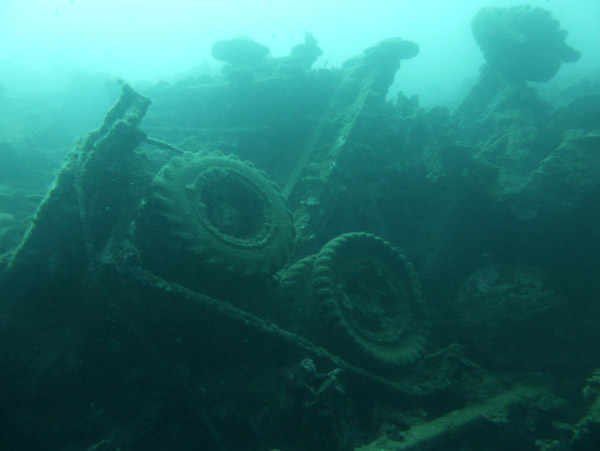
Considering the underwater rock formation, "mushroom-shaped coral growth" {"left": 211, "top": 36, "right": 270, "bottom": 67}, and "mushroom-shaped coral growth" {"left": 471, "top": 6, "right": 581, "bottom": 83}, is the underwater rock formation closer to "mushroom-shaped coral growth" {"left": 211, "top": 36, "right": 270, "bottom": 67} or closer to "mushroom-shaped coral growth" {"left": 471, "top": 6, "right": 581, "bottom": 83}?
"mushroom-shaped coral growth" {"left": 471, "top": 6, "right": 581, "bottom": 83}

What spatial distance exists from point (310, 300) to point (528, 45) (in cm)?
1454

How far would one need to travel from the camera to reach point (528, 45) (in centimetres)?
1261

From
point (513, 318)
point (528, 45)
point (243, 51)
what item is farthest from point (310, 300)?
point (243, 51)

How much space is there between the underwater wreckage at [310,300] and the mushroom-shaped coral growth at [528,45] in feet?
21.3

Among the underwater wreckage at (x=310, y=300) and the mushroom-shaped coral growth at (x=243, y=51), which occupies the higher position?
the mushroom-shaped coral growth at (x=243, y=51)

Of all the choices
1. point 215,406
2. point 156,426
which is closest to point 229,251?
point 215,406

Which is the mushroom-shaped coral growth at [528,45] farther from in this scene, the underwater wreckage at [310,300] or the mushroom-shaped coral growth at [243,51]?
the mushroom-shaped coral growth at [243,51]

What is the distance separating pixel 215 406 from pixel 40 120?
20.6 m

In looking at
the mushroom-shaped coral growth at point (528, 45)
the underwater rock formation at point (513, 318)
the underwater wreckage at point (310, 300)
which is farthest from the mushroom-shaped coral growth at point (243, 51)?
the underwater rock formation at point (513, 318)

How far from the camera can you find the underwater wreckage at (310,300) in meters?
3.40

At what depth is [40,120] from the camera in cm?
1723

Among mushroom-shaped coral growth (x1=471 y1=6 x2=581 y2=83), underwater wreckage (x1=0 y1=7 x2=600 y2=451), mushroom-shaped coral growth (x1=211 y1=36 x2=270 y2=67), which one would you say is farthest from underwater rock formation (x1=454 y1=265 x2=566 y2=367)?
mushroom-shaped coral growth (x1=211 y1=36 x2=270 y2=67)

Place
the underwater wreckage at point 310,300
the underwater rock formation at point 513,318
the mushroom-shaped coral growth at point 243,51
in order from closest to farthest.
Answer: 1. the underwater wreckage at point 310,300
2. the underwater rock formation at point 513,318
3. the mushroom-shaped coral growth at point 243,51

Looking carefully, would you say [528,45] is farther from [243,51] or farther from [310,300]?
[310,300]
